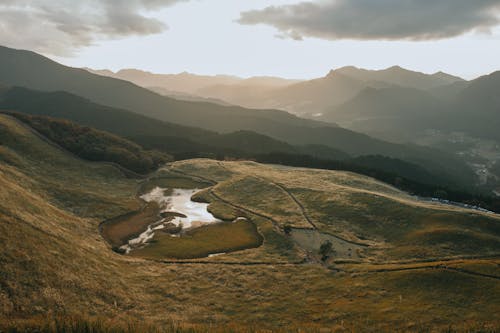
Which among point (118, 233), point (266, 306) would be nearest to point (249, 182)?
point (118, 233)

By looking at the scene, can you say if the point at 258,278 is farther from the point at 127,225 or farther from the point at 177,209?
the point at 177,209

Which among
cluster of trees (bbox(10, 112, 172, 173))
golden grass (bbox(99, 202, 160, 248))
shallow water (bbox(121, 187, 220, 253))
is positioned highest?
cluster of trees (bbox(10, 112, 172, 173))

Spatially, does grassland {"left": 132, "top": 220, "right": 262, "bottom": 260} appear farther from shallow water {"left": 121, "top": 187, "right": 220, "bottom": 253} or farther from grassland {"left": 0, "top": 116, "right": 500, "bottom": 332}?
grassland {"left": 0, "top": 116, "right": 500, "bottom": 332}

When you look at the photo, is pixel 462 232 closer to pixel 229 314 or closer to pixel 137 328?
pixel 229 314

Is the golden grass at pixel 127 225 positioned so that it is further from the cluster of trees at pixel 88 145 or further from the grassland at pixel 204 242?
the cluster of trees at pixel 88 145

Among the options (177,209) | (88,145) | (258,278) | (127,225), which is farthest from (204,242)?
(88,145)

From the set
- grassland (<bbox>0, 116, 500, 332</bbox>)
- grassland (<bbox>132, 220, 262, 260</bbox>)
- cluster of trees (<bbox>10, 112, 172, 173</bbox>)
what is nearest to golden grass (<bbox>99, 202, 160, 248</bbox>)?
grassland (<bbox>0, 116, 500, 332</bbox>)
